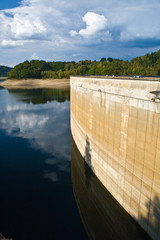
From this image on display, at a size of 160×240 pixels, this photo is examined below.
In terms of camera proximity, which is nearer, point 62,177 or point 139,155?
point 139,155

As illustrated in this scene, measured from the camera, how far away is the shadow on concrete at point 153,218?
9924mm

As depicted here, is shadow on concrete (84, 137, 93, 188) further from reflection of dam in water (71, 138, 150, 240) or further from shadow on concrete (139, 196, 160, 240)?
shadow on concrete (139, 196, 160, 240)

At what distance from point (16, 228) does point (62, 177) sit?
6870 millimetres

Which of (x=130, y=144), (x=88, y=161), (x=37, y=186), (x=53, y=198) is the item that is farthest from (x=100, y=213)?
(x=130, y=144)

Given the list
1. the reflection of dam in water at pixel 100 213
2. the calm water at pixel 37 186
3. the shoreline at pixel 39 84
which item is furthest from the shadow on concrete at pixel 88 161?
the shoreline at pixel 39 84

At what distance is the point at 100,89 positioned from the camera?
16.1m

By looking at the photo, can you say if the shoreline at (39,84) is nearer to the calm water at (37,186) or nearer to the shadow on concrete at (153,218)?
the calm water at (37,186)

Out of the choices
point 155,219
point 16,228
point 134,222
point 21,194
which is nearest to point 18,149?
point 21,194

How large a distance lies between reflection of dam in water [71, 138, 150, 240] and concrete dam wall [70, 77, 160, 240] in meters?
0.65

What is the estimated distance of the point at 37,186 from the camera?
17500mm

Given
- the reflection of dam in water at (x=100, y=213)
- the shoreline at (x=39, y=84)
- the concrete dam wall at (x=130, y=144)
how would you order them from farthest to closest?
the shoreline at (x=39, y=84), the reflection of dam in water at (x=100, y=213), the concrete dam wall at (x=130, y=144)

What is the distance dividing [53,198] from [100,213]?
4.05 m

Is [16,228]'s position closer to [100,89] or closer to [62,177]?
[62,177]

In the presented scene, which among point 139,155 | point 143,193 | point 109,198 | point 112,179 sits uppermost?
point 139,155
